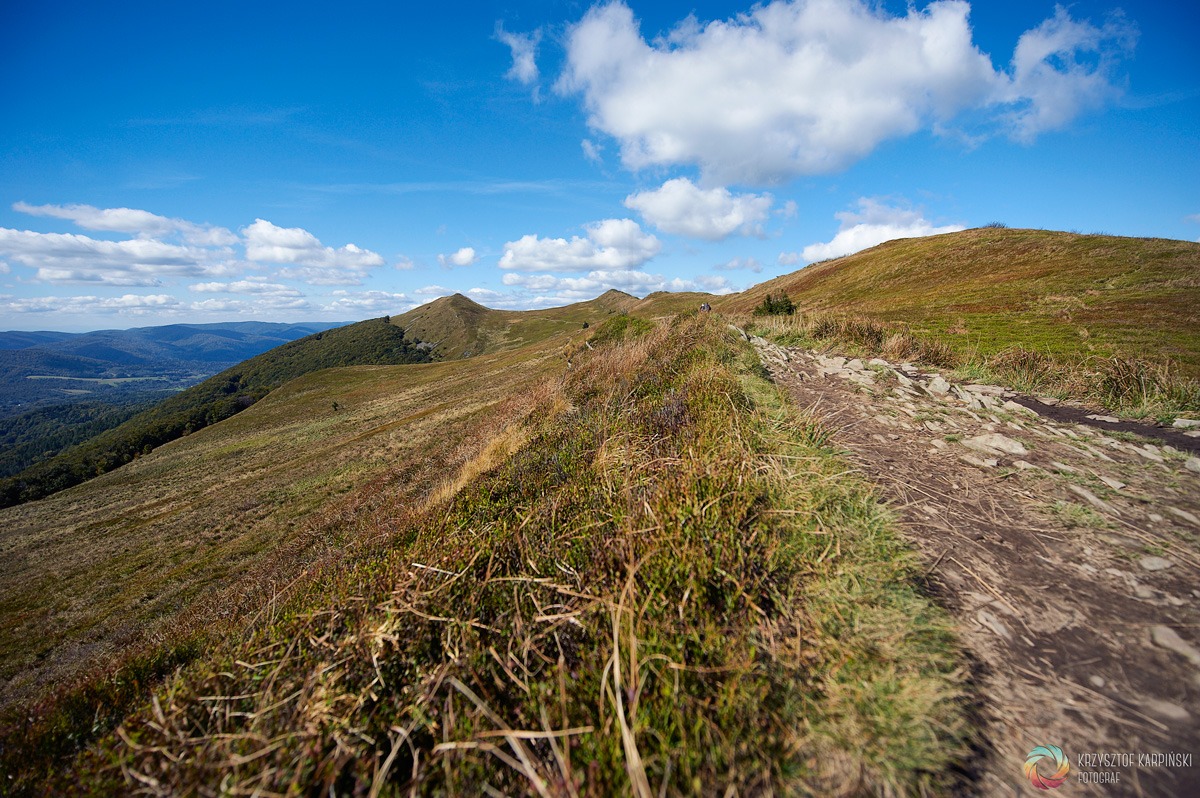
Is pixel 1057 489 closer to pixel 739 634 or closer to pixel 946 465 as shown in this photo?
pixel 946 465

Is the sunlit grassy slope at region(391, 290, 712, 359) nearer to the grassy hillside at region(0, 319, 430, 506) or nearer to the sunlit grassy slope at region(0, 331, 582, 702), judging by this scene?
the grassy hillside at region(0, 319, 430, 506)

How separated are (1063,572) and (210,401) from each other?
574 feet

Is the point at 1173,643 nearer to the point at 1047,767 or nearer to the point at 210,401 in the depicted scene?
the point at 1047,767

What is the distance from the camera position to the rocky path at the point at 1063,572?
5.50 ft

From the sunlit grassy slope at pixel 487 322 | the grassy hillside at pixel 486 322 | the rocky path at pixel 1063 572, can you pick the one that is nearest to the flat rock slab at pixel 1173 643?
the rocky path at pixel 1063 572

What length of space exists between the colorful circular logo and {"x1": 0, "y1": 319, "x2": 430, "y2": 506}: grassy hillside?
296ft

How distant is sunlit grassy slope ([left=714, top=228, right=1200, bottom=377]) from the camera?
34.1 feet

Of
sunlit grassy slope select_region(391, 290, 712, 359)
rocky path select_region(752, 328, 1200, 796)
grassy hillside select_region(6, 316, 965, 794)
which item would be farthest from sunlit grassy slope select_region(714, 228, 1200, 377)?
sunlit grassy slope select_region(391, 290, 712, 359)

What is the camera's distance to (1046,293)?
1727 cm

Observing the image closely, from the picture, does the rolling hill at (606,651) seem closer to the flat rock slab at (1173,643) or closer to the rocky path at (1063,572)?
the rocky path at (1063,572)

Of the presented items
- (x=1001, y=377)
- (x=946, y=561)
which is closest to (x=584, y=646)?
(x=946, y=561)

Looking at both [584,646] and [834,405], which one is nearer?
[584,646]

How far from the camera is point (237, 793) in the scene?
1.55 m

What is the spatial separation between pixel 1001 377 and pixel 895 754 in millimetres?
7581
